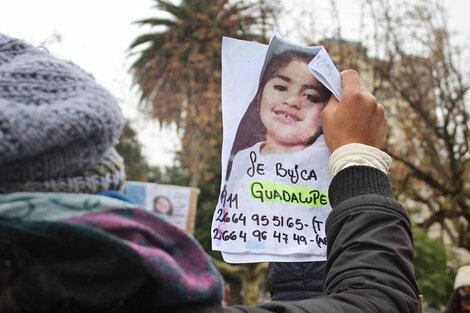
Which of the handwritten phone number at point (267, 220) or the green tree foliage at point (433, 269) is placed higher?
the handwritten phone number at point (267, 220)

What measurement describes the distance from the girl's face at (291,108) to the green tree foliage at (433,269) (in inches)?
396

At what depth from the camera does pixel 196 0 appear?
70.7ft

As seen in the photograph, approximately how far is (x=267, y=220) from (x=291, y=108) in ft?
1.13

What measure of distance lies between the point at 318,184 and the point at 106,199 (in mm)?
1153

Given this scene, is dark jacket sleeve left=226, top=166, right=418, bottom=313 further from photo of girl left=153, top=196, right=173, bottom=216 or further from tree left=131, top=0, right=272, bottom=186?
tree left=131, top=0, right=272, bottom=186

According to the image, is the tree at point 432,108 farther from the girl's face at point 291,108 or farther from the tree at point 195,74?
the girl's face at point 291,108

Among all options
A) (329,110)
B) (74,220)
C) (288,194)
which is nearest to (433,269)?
(288,194)

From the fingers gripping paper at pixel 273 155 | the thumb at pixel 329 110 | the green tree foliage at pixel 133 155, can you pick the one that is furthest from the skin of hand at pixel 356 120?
the green tree foliage at pixel 133 155

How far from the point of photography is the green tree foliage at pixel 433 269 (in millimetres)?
11719

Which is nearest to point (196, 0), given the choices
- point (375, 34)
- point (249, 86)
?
point (375, 34)

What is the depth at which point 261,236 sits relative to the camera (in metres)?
1.98

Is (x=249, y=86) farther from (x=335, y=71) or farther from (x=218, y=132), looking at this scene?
(x=218, y=132)

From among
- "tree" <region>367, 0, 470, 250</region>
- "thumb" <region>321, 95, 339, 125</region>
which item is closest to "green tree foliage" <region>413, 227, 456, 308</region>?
"tree" <region>367, 0, 470, 250</region>

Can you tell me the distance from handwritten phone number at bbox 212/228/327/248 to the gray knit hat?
94 cm
